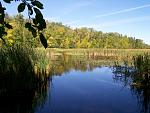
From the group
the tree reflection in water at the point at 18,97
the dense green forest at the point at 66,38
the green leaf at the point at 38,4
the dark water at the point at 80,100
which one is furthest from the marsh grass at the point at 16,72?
the dense green forest at the point at 66,38

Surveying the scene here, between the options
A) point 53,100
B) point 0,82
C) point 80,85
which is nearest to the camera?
point 0,82

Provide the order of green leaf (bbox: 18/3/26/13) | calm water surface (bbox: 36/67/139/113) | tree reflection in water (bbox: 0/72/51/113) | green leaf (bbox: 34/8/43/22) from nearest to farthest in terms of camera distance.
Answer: green leaf (bbox: 34/8/43/22) < green leaf (bbox: 18/3/26/13) < tree reflection in water (bbox: 0/72/51/113) < calm water surface (bbox: 36/67/139/113)

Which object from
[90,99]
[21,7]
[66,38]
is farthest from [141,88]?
[66,38]

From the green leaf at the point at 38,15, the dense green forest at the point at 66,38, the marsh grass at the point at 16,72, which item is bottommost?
the marsh grass at the point at 16,72

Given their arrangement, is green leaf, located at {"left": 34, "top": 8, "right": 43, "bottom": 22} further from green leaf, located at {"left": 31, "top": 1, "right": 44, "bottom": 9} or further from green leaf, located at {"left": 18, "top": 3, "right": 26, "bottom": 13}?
green leaf, located at {"left": 18, "top": 3, "right": 26, "bottom": 13}

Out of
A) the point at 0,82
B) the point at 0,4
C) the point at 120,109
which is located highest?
the point at 0,4

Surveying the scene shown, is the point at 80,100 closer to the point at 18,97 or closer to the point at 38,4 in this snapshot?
the point at 18,97

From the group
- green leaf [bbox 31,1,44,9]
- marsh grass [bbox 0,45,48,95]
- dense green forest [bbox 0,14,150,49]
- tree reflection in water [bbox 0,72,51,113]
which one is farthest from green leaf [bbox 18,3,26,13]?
dense green forest [bbox 0,14,150,49]

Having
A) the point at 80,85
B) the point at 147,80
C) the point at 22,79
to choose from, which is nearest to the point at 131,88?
the point at 147,80

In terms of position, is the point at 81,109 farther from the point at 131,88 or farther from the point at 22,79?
the point at 131,88

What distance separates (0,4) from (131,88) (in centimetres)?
1301

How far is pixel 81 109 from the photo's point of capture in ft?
35.3

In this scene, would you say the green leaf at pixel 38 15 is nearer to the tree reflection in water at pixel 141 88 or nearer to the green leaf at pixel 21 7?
the green leaf at pixel 21 7

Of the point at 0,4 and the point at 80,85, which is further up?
the point at 0,4
